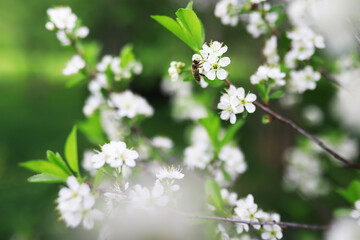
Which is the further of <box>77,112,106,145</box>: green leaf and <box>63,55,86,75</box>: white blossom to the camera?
<box>77,112,106,145</box>: green leaf

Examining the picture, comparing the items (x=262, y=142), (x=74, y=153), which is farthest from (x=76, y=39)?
(x=262, y=142)

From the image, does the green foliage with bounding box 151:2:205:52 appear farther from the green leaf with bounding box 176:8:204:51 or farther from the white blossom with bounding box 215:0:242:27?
the white blossom with bounding box 215:0:242:27

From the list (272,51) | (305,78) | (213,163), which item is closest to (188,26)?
(272,51)

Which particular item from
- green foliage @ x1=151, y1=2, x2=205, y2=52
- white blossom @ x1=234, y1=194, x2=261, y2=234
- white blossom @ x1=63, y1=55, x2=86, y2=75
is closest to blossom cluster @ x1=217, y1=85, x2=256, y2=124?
green foliage @ x1=151, y1=2, x2=205, y2=52

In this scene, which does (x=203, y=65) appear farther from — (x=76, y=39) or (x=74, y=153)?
(x=76, y=39)

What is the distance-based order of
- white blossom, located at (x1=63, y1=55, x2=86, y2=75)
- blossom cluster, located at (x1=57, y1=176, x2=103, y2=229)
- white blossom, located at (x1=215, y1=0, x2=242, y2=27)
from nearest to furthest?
blossom cluster, located at (x1=57, y1=176, x2=103, y2=229)
white blossom, located at (x1=215, y1=0, x2=242, y2=27)
white blossom, located at (x1=63, y1=55, x2=86, y2=75)

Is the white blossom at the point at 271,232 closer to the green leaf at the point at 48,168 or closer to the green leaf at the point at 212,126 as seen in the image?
the green leaf at the point at 212,126

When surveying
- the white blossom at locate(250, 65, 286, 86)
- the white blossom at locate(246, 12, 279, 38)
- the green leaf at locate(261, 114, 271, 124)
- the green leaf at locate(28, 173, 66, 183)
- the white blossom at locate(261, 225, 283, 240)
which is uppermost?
the white blossom at locate(246, 12, 279, 38)
